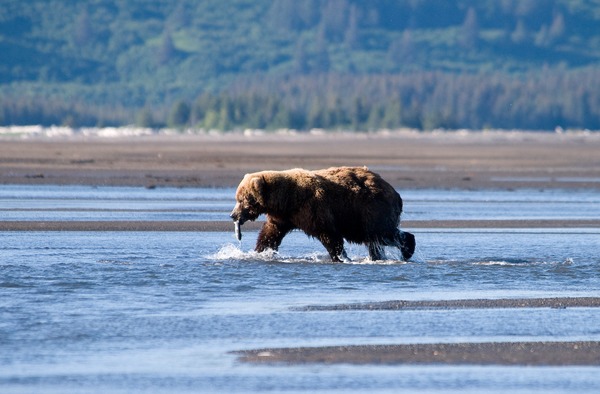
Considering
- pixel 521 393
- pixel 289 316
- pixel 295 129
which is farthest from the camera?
pixel 295 129

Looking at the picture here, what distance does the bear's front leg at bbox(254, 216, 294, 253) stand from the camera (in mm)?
16500

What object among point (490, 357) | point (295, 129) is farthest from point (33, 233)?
point (295, 129)

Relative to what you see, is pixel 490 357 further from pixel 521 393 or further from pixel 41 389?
pixel 41 389

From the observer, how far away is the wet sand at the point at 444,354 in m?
10.0

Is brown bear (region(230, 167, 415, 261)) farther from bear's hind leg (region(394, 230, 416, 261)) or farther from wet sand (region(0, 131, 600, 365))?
wet sand (region(0, 131, 600, 365))

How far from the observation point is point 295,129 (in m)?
122

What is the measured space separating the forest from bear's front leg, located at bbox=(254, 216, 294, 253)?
104241 mm

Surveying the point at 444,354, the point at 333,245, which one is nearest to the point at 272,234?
the point at 333,245

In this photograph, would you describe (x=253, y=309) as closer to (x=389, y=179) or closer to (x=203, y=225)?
(x=203, y=225)

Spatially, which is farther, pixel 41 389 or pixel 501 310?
pixel 501 310

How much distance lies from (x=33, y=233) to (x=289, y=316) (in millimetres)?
8369

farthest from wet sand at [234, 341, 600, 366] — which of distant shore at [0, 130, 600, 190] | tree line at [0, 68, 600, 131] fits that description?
tree line at [0, 68, 600, 131]

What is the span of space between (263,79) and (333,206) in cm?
15278

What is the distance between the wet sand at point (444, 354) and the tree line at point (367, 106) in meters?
110
